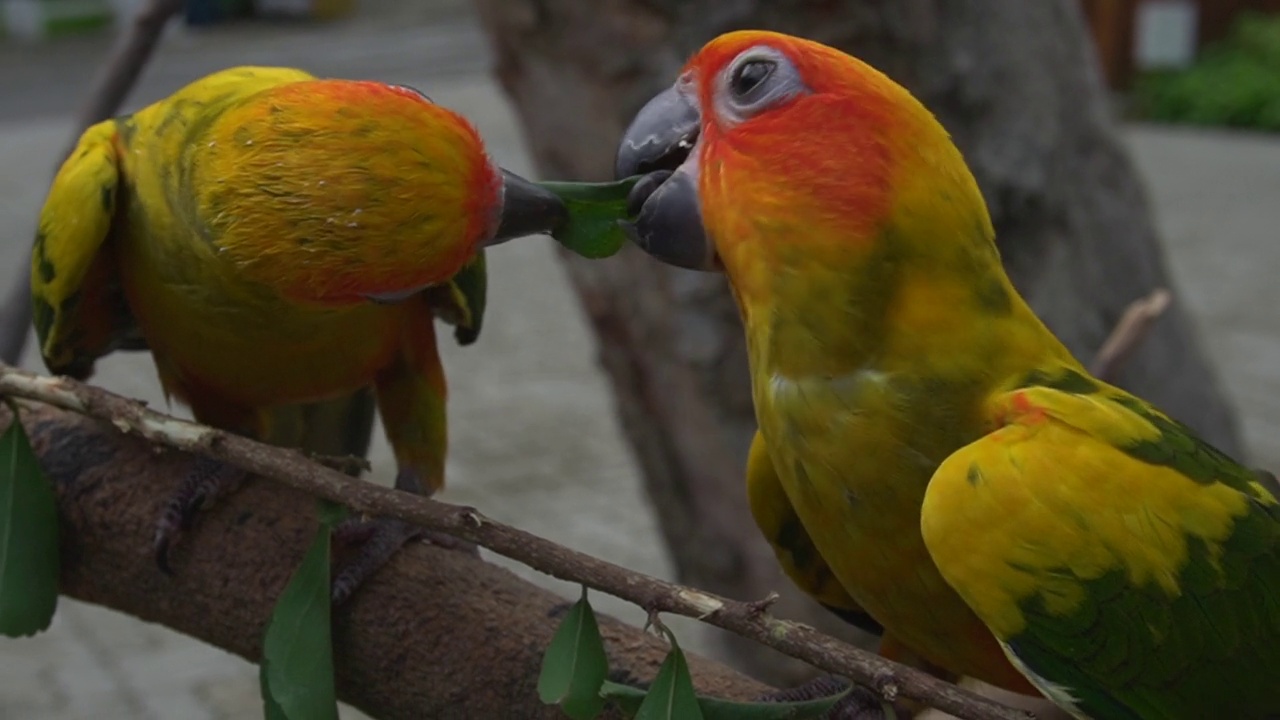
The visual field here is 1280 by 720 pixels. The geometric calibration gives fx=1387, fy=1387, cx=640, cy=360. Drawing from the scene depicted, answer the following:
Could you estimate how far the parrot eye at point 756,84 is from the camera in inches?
43.5

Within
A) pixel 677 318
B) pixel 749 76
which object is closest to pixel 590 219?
pixel 749 76

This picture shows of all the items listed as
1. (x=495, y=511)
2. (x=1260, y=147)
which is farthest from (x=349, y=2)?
(x=495, y=511)

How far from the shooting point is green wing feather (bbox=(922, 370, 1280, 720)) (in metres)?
1.03

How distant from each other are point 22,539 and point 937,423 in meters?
0.86

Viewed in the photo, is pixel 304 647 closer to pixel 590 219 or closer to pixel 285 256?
pixel 285 256

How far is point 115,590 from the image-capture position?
152cm

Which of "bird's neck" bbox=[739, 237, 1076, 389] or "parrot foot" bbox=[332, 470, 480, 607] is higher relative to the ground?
"bird's neck" bbox=[739, 237, 1076, 389]

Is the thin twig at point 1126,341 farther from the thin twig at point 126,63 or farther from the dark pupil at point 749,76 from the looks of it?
the thin twig at point 126,63

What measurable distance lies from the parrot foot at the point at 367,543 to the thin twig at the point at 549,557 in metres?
0.25

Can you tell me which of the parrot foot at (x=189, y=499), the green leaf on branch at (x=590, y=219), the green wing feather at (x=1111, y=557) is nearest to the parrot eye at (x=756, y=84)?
the green leaf on branch at (x=590, y=219)

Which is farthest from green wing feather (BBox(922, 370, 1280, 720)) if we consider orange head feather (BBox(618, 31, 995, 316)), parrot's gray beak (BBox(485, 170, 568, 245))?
parrot's gray beak (BBox(485, 170, 568, 245))

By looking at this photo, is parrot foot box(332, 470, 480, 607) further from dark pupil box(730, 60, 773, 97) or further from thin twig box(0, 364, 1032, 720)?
dark pupil box(730, 60, 773, 97)

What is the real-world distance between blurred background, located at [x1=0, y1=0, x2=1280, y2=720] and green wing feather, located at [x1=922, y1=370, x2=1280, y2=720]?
132cm

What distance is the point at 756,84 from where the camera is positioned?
3.69 feet
